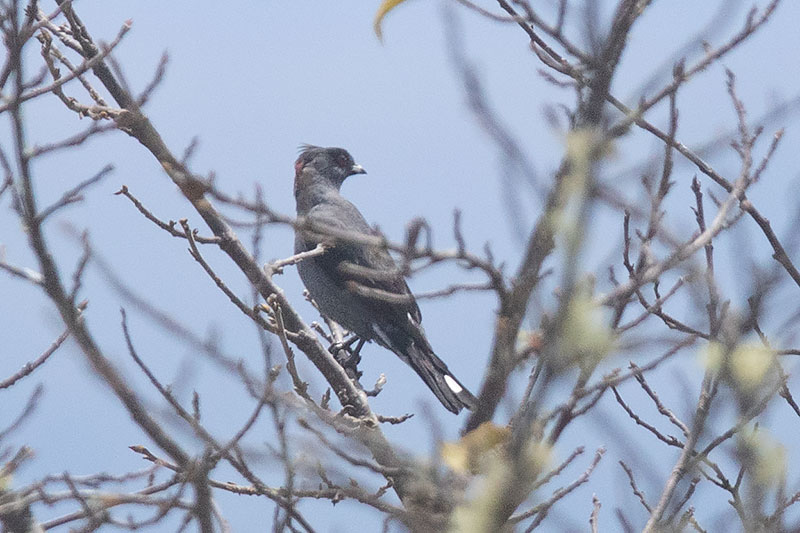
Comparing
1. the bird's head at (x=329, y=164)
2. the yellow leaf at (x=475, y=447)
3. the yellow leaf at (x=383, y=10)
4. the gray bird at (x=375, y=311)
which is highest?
the bird's head at (x=329, y=164)

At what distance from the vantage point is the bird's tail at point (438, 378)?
664cm

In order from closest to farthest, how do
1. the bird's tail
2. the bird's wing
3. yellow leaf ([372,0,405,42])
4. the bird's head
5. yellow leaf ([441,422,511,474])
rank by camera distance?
yellow leaf ([441,422,511,474]) < yellow leaf ([372,0,405,42]) < the bird's tail < the bird's wing < the bird's head

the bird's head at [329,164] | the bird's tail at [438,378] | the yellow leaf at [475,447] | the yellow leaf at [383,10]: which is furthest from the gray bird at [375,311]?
the yellow leaf at [475,447]

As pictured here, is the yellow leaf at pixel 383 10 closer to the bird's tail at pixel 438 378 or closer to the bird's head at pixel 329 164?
the bird's tail at pixel 438 378

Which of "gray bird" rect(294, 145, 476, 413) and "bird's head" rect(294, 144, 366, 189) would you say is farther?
Result: "bird's head" rect(294, 144, 366, 189)

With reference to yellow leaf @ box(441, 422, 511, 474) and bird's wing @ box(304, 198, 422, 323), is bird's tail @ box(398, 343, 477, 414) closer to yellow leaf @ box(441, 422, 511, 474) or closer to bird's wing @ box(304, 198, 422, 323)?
bird's wing @ box(304, 198, 422, 323)

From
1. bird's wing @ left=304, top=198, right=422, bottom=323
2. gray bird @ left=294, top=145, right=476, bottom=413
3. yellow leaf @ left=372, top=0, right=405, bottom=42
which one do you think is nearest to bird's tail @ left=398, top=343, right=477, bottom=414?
gray bird @ left=294, top=145, right=476, bottom=413

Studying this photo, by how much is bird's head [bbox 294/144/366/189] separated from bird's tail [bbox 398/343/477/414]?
98.5 inches

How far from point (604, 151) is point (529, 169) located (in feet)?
0.83

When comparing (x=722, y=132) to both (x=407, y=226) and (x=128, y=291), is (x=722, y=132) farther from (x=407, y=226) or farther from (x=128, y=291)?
(x=128, y=291)

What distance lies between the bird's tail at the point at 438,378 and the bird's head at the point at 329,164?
2.50 metres

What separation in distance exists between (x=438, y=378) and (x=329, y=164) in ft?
9.93

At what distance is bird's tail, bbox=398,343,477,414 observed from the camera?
6.64 m

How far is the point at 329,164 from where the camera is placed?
9156 mm
